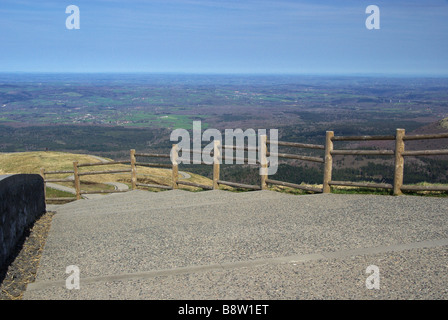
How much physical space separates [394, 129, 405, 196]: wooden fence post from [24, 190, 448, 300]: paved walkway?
0.42 meters

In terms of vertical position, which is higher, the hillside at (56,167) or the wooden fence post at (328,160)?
the wooden fence post at (328,160)

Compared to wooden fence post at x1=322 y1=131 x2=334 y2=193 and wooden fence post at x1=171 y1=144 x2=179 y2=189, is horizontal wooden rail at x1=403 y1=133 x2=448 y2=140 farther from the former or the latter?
wooden fence post at x1=171 y1=144 x2=179 y2=189

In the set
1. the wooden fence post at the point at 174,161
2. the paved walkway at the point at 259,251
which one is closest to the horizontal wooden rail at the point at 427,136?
the paved walkway at the point at 259,251

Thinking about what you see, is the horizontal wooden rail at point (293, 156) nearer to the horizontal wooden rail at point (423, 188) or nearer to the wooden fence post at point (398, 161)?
the wooden fence post at point (398, 161)

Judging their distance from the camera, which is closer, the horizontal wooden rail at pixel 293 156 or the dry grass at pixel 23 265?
the dry grass at pixel 23 265

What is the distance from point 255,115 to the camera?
191 m

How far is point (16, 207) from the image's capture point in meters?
8.67

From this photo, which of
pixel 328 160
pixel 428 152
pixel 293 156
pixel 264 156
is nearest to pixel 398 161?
pixel 428 152

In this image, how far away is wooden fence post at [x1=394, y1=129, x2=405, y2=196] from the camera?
34.9 ft

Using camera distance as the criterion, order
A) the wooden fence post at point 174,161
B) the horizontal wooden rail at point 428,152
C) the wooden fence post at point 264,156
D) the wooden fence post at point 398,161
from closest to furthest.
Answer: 1. the horizontal wooden rail at point 428,152
2. the wooden fence post at point 398,161
3. the wooden fence post at point 264,156
4. the wooden fence post at point 174,161

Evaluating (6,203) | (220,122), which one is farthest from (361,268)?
(220,122)

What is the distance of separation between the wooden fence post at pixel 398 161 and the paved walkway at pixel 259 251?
1.36 feet

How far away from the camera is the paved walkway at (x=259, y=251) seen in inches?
229

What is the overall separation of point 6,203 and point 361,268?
5.80 m
